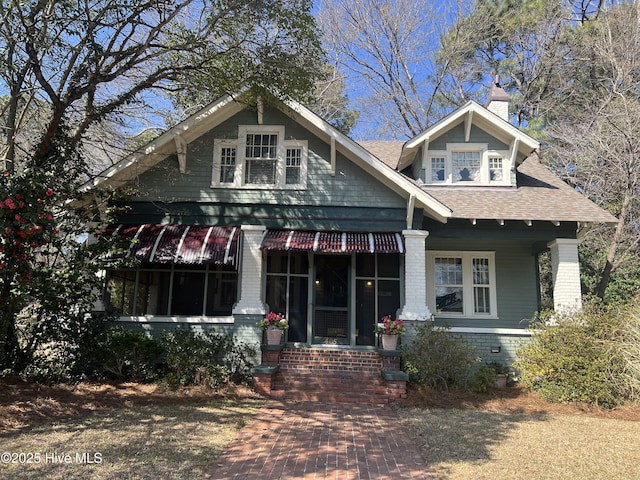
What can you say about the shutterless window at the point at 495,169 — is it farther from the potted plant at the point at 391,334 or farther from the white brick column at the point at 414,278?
the potted plant at the point at 391,334

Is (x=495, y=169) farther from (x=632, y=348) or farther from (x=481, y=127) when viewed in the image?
(x=632, y=348)

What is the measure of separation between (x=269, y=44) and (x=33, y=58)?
15.4ft

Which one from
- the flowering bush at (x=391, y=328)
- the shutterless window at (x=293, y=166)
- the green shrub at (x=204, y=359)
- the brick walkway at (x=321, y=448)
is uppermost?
the shutterless window at (x=293, y=166)

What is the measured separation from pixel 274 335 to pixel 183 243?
311 centimetres

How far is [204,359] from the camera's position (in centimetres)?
1003

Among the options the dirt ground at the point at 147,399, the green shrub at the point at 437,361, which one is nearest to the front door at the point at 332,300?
the green shrub at the point at 437,361

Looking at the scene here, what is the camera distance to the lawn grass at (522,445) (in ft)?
18.7

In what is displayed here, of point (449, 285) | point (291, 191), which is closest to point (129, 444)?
point (291, 191)

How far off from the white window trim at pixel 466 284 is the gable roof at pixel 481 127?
317cm

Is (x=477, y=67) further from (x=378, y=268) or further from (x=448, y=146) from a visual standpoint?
(x=378, y=268)

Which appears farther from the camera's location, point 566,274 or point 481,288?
point 481,288

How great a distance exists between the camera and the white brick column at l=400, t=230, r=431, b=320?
10.9 metres

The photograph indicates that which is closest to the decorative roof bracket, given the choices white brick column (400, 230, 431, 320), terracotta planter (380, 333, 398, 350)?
white brick column (400, 230, 431, 320)

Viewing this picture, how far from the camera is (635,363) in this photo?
8852mm
